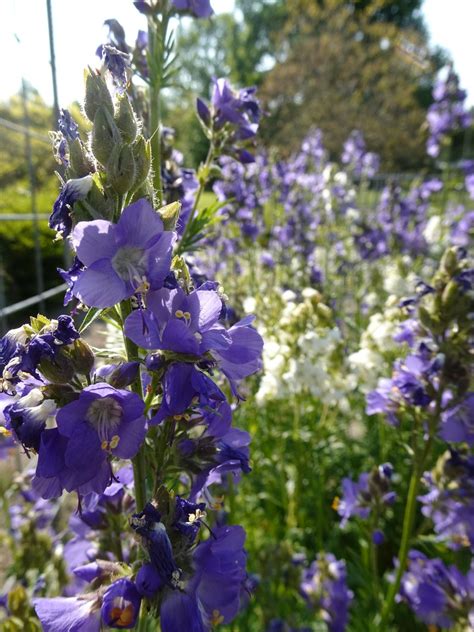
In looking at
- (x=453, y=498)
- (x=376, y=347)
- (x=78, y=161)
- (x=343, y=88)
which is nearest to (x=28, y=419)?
(x=78, y=161)

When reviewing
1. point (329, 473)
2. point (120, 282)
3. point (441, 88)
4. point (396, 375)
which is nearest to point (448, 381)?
point (396, 375)

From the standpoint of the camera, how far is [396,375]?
6.56 ft

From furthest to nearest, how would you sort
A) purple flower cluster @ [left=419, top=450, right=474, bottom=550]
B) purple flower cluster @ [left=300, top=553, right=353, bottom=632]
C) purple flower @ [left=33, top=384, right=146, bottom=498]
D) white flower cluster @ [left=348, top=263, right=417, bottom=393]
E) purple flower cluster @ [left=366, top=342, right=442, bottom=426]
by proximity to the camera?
white flower cluster @ [left=348, top=263, right=417, bottom=393] → purple flower cluster @ [left=300, top=553, right=353, bottom=632] → purple flower cluster @ [left=419, top=450, right=474, bottom=550] → purple flower cluster @ [left=366, top=342, right=442, bottom=426] → purple flower @ [left=33, top=384, right=146, bottom=498]

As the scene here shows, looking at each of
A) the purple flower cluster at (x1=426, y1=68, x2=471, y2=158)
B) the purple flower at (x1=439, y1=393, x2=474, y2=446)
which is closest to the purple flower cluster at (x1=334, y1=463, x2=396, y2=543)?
the purple flower at (x1=439, y1=393, x2=474, y2=446)

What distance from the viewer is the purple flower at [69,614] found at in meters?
0.91

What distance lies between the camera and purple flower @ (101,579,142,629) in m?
0.83

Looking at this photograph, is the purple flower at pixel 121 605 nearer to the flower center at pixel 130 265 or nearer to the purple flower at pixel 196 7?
the flower center at pixel 130 265

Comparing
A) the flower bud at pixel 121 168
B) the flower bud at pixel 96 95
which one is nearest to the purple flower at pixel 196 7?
the flower bud at pixel 96 95

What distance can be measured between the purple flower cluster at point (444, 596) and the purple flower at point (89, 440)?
1673 mm

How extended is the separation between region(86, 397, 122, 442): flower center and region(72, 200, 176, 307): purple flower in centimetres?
16

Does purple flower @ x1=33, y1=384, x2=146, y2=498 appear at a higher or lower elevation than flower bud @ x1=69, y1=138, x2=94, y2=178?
lower

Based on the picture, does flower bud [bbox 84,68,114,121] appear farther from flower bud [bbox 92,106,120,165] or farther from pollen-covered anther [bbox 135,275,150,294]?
pollen-covered anther [bbox 135,275,150,294]

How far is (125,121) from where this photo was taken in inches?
36.0

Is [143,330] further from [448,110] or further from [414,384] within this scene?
[448,110]
